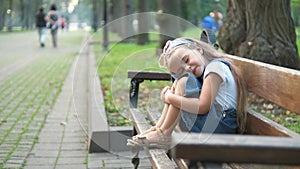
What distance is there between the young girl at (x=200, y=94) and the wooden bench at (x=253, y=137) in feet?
0.54

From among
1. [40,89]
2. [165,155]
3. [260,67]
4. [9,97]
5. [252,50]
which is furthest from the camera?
[40,89]

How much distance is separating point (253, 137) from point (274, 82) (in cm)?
147

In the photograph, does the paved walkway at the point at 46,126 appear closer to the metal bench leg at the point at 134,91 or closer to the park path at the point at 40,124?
the park path at the point at 40,124

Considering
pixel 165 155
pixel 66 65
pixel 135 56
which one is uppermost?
pixel 135 56

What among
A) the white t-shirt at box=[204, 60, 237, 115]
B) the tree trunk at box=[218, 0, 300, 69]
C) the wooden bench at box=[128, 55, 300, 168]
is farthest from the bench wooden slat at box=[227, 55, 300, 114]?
the tree trunk at box=[218, 0, 300, 69]

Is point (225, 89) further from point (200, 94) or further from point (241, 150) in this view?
point (241, 150)

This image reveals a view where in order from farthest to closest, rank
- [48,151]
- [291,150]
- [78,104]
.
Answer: [78,104] < [48,151] < [291,150]

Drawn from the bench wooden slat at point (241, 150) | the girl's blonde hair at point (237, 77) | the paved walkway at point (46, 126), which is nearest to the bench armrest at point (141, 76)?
the paved walkway at point (46, 126)

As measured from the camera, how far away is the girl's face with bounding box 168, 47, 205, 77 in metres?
3.04

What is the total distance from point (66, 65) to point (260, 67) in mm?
12217

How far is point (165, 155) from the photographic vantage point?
2953 millimetres

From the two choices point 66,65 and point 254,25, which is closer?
point 254,25

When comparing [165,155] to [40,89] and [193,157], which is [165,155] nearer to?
[193,157]

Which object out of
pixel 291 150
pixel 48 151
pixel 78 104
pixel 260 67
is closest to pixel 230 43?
pixel 78 104
